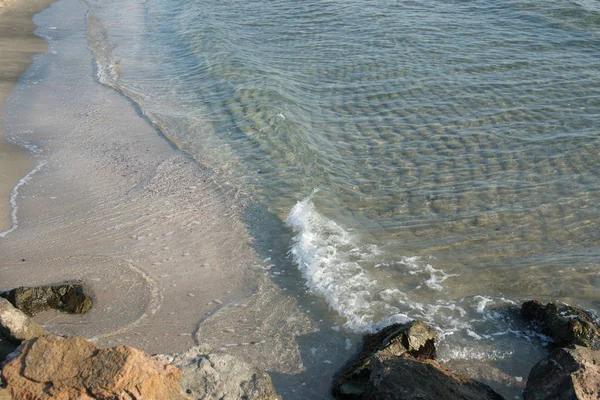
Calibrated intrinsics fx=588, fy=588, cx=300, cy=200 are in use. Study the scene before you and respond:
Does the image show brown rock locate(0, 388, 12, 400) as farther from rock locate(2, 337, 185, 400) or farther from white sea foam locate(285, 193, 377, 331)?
white sea foam locate(285, 193, 377, 331)

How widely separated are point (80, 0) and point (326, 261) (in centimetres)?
2311

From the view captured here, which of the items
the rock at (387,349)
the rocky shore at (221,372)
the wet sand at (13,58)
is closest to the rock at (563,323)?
the rocky shore at (221,372)

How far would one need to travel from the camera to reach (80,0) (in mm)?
26812

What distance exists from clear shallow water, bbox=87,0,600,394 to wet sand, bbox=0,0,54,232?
2288 mm

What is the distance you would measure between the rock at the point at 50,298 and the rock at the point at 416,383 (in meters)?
4.02

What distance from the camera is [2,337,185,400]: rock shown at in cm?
500

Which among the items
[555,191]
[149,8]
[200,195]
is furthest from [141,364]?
[149,8]

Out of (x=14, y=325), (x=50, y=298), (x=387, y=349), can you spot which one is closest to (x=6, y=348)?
(x=14, y=325)

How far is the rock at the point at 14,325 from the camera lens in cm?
608

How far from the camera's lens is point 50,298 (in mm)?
7707

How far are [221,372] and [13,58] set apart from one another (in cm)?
1643

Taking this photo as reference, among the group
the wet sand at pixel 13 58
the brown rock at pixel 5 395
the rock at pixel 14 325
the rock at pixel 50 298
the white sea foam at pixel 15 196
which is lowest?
the wet sand at pixel 13 58

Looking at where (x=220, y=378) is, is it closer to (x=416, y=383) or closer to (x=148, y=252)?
(x=416, y=383)

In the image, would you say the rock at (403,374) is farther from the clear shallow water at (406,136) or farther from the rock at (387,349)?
the clear shallow water at (406,136)
